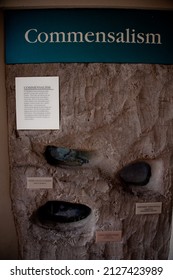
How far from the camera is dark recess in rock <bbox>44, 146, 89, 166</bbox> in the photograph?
222cm

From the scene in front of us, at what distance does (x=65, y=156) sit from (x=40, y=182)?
286 mm

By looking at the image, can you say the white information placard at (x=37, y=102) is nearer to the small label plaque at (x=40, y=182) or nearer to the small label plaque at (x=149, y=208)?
the small label plaque at (x=40, y=182)

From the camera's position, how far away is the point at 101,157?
220 centimetres

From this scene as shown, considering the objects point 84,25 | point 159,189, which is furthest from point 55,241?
point 84,25

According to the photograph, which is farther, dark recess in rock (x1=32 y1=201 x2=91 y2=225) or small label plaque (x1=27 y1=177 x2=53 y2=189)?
dark recess in rock (x1=32 y1=201 x2=91 y2=225)

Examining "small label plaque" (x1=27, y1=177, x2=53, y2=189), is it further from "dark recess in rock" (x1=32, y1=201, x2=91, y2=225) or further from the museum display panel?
"dark recess in rock" (x1=32, y1=201, x2=91, y2=225)

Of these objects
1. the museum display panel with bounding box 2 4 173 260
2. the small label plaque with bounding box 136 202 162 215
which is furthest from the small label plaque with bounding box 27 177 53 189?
the small label plaque with bounding box 136 202 162 215

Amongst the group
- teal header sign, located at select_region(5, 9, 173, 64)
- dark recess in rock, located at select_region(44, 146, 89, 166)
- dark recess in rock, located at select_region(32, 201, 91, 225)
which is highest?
teal header sign, located at select_region(5, 9, 173, 64)

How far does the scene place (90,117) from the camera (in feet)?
7.06

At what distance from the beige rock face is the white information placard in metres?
0.04

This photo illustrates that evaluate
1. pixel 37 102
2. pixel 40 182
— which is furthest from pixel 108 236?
pixel 37 102

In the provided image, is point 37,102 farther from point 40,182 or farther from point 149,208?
point 149,208

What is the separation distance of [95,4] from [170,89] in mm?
858

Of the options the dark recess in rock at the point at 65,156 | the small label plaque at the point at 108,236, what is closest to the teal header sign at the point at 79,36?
the dark recess in rock at the point at 65,156
